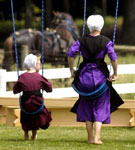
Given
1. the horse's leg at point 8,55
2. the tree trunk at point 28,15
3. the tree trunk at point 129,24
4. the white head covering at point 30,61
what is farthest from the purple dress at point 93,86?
the tree trunk at point 28,15

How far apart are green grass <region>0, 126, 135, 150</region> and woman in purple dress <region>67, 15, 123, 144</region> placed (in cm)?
32

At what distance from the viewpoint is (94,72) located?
8680mm

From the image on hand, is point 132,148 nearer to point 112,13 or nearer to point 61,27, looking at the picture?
point 61,27

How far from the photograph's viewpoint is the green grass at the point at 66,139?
27.7 feet

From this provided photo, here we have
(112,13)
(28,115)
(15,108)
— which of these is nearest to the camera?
(28,115)

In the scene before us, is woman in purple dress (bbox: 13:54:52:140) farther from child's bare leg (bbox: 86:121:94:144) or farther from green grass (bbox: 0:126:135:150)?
child's bare leg (bbox: 86:121:94:144)

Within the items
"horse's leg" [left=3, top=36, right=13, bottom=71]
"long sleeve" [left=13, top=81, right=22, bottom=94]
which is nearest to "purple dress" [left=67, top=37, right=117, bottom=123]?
"long sleeve" [left=13, top=81, right=22, bottom=94]

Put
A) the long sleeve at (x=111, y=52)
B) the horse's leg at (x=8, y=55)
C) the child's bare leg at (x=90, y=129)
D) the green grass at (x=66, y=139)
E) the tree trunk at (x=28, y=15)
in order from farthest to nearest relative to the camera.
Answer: the tree trunk at (x=28, y=15), the horse's leg at (x=8, y=55), the child's bare leg at (x=90, y=129), the long sleeve at (x=111, y=52), the green grass at (x=66, y=139)

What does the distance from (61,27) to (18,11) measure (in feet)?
93.5

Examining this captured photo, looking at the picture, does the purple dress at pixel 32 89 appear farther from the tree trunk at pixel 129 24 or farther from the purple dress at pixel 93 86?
the tree trunk at pixel 129 24

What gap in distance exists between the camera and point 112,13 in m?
54.2

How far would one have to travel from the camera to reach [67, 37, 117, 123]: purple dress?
8.66m

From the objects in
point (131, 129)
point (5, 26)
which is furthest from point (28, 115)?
point (5, 26)

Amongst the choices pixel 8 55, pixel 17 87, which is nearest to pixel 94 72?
pixel 17 87
